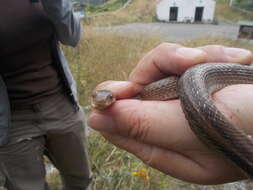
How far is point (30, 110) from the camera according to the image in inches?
82.2

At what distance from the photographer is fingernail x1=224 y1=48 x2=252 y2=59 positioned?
146 centimetres

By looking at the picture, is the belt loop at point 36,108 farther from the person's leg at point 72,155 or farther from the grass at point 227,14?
the grass at point 227,14

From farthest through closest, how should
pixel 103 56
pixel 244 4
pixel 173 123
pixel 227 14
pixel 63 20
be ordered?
pixel 227 14 → pixel 244 4 → pixel 103 56 → pixel 63 20 → pixel 173 123

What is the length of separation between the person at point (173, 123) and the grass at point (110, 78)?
1.09 metres

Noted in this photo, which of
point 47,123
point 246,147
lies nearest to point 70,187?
point 47,123

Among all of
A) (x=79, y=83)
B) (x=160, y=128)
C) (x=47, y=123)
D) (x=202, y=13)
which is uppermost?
(x=160, y=128)

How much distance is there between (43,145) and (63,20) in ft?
3.81

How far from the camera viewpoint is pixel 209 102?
3.57 ft

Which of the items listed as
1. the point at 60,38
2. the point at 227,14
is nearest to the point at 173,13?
the point at 227,14

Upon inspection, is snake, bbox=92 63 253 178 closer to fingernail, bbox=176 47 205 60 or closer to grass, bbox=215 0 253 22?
fingernail, bbox=176 47 205 60

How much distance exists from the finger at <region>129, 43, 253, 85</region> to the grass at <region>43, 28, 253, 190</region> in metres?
1.24

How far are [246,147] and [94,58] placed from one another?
3.89 m

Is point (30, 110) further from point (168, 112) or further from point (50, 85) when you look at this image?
point (168, 112)

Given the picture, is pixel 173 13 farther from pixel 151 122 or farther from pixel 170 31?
pixel 151 122
